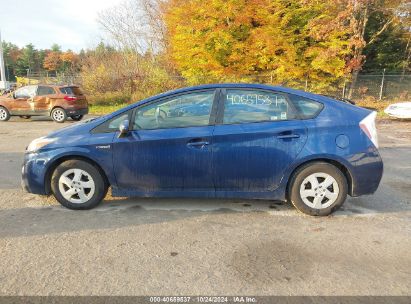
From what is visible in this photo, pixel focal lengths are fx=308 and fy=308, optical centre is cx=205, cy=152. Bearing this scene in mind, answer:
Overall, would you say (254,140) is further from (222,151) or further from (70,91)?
(70,91)

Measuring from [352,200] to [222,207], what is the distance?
70.1 inches

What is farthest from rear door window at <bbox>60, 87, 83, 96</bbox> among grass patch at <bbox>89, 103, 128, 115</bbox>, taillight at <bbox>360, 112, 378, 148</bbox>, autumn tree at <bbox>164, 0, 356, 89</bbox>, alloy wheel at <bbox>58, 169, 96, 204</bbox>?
taillight at <bbox>360, 112, 378, 148</bbox>

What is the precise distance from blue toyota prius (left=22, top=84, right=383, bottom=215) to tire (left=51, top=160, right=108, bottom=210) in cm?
1

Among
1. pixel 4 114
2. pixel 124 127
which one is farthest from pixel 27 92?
pixel 124 127

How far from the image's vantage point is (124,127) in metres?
3.55

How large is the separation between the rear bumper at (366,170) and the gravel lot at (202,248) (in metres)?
0.40

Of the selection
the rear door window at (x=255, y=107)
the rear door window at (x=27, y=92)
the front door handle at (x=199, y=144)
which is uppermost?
the rear door window at (x=27, y=92)

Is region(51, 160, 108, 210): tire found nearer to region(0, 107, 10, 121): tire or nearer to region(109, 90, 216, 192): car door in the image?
region(109, 90, 216, 192): car door

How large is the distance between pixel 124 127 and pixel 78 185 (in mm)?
948

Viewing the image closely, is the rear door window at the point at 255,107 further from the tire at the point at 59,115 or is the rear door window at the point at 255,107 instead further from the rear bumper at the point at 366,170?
the tire at the point at 59,115

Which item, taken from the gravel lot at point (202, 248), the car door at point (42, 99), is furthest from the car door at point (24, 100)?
the gravel lot at point (202, 248)

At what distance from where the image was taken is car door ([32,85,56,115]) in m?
12.5

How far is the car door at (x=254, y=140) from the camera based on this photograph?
3510 millimetres

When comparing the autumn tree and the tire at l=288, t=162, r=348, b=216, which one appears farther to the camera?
the autumn tree
